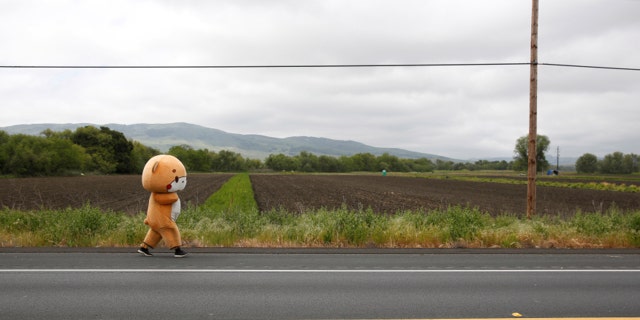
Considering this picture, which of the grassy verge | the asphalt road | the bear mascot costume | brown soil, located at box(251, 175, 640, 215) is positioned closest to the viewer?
the asphalt road

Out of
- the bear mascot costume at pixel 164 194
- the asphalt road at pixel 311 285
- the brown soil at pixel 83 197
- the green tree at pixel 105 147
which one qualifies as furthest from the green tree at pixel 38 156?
the bear mascot costume at pixel 164 194

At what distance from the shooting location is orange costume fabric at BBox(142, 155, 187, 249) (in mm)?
8312

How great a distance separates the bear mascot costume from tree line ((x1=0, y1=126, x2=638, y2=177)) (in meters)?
75.6

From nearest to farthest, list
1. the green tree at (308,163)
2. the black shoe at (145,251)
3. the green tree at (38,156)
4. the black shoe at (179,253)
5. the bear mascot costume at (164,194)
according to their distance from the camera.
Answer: the bear mascot costume at (164,194), the black shoe at (179,253), the black shoe at (145,251), the green tree at (38,156), the green tree at (308,163)

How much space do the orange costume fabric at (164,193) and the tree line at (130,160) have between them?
248ft

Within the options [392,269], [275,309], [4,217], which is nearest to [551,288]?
[392,269]

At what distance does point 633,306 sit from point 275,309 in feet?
14.8

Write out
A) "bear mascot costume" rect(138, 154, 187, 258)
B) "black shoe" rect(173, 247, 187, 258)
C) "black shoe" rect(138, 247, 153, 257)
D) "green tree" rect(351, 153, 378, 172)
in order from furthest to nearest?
"green tree" rect(351, 153, 378, 172) → "black shoe" rect(138, 247, 153, 257) → "black shoe" rect(173, 247, 187, 258) → "bear mascot costume" rect(138, 154, 187, 258)

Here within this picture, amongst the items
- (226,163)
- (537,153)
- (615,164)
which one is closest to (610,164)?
(615,164)

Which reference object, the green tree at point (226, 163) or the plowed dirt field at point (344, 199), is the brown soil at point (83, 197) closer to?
the plowed dirt field at point (344, 199)

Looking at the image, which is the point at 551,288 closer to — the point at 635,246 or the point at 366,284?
the point at 366,284

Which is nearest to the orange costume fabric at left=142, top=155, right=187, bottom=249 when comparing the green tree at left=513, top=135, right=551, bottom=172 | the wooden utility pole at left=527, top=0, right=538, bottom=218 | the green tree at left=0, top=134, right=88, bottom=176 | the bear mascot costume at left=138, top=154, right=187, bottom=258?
the bear mascot costume at left=138, top=154, right=187, bottom=258

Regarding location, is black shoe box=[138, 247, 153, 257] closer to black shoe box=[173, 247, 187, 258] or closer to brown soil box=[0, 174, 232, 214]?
black shoe box=[173, 247, 187, 258]

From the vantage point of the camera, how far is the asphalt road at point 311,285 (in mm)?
5352
